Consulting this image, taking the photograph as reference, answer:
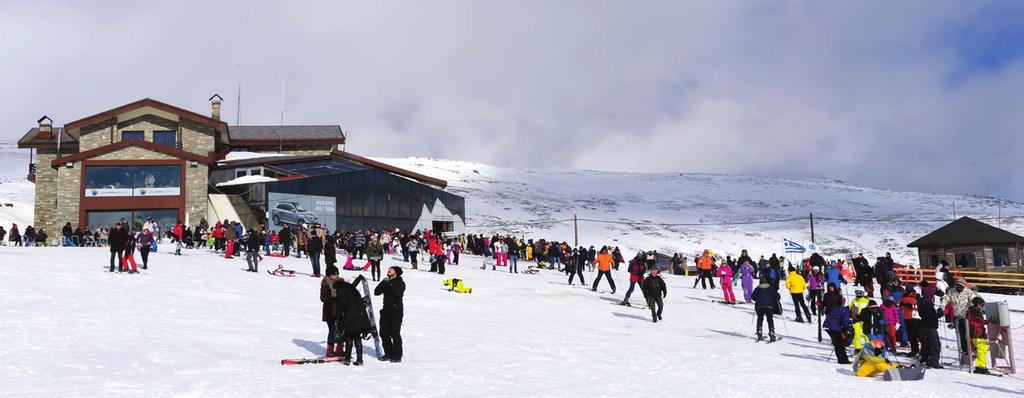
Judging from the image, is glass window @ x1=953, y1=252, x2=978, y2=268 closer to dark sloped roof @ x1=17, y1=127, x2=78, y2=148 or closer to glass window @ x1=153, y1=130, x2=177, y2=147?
glass window @ x1=153, y1=130, x2=177, y2=147

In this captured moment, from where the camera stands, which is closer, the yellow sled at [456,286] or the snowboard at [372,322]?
the snowboard at [372,322]

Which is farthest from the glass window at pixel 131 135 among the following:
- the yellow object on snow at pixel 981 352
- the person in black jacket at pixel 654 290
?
the yellow object on snow at pixel 981 352

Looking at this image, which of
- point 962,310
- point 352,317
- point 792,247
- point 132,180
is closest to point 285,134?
point 132,180

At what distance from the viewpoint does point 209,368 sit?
998cm

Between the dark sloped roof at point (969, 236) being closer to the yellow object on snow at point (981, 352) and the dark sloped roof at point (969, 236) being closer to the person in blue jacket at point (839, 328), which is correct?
the yellow object on snow at point (981, 352)

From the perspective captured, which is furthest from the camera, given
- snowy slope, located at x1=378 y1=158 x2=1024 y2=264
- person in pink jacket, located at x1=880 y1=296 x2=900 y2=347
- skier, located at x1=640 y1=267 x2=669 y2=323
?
snowy slope, located at x1=378 y1=158 x2=1024 y2=264

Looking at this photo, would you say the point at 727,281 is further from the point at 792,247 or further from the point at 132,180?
the point at 132,180

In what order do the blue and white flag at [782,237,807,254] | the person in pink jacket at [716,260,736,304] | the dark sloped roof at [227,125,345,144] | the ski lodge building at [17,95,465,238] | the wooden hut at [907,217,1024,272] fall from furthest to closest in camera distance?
the dark sloped roof at [227,125,345,144] < the ski lodge building at [17,95,465,238] < the wooden hut at [907,217,1024,272] < the blue and white flag at [782,237,807,254] < the person in pink jacket at [716,260,736,304]

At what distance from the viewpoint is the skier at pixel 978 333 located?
1281cm

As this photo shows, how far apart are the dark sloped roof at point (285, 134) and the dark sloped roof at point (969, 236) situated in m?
40.7

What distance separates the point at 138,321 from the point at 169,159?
2791 cm

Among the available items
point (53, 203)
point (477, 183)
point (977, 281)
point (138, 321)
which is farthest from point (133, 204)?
point (477, 183)

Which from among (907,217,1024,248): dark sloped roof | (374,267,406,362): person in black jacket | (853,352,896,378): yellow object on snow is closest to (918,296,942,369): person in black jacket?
(853,352,896,378): yellow object on snow

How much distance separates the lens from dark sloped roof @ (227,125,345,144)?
5659 centimetres
